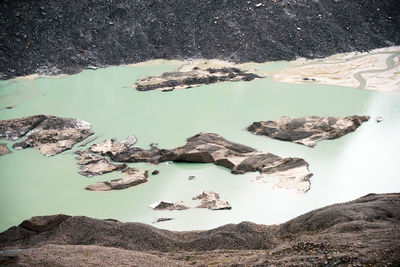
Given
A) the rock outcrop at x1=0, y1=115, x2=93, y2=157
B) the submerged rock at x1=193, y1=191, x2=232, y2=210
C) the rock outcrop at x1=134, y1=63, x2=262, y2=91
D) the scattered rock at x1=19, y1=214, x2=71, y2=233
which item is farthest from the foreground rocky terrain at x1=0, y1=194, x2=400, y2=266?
the rock outcrop at x1=134, y1=63, x2=262, y2=91

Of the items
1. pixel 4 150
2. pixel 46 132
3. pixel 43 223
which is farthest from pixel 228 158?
pixel 4 150

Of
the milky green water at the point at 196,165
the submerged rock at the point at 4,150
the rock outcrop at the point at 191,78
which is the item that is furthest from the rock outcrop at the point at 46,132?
the rock outcrop at the point at 191,78

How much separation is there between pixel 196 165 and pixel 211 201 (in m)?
2.04

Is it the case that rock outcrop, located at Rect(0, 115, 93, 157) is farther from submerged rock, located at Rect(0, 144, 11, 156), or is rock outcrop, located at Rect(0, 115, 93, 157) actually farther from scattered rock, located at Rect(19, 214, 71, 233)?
scattered rock, located at Rect(19, 214, 71, 233)

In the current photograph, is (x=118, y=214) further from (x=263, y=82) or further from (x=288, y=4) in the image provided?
(x=288, y=4)

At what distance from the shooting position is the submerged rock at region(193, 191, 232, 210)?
334 inches

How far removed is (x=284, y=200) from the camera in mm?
8602

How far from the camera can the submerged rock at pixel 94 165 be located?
34.4 ft

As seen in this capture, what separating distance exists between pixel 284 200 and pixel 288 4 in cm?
1419

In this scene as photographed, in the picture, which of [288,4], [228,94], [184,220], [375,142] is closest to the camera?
[184,220]

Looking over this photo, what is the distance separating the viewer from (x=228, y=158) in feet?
34.1

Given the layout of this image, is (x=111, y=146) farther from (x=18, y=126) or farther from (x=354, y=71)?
(x=354, y=71)

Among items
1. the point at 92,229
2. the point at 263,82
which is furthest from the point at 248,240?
the point at 263,82

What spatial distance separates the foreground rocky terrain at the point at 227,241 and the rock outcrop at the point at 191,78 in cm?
954
